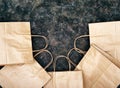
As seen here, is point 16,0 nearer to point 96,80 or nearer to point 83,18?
Answer: point 83,18

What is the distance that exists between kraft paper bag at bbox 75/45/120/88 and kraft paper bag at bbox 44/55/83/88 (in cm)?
5

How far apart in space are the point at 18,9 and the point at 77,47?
1.31 ft

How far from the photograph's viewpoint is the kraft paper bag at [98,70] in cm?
145

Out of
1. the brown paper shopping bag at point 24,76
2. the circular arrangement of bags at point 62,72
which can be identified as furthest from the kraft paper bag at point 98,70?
the brown paper shopping bag at point 24,76

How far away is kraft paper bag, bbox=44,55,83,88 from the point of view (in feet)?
4.77

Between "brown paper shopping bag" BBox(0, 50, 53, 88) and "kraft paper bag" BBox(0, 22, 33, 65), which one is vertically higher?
"kraft paper bag" BBox(0, 22, 33, 65)

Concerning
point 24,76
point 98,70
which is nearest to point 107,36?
point 98,70

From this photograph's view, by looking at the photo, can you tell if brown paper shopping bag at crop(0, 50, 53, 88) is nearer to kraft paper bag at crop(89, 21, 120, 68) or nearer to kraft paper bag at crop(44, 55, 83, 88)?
kraft paper bag at crop(44, 55, 83, 88)

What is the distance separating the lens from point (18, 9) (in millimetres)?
1545

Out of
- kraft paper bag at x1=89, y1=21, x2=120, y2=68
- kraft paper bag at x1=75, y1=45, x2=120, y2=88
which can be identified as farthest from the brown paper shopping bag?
kraft paper bag at x1=89, y1=21, x2=120, y2=68

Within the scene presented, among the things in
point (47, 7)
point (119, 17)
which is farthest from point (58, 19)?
point (119, 17)

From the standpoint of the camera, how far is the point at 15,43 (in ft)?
4.70

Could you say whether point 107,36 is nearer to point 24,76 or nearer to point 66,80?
point 66,80

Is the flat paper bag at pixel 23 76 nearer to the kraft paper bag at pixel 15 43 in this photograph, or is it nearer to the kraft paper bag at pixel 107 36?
the kraft paper bag at pixel 15 43
